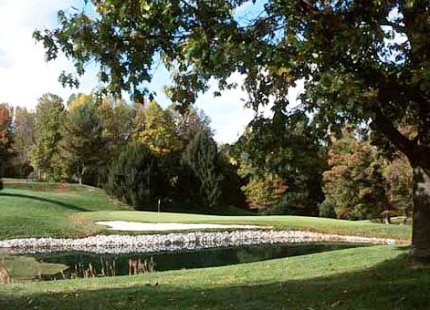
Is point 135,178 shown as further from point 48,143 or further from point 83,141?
point 48,143

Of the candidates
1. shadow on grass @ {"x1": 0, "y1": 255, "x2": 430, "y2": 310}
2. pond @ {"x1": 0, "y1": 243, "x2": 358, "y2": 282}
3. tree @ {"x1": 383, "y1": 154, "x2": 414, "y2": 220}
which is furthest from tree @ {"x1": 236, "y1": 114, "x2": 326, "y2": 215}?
tree @ {"x1": 383, "y1": 154, "x2": 414, "y2": 220}

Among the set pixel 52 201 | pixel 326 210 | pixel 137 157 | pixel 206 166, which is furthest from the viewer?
pixel 206 166

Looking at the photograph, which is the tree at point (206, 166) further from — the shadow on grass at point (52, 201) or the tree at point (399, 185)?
the tree at point (399, 185)

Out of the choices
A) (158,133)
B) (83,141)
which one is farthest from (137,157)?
(158,133)

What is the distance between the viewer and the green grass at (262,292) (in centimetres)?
827

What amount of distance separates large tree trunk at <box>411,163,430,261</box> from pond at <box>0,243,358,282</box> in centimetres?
1057

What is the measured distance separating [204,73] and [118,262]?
1723 cm

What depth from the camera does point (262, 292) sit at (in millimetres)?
9523

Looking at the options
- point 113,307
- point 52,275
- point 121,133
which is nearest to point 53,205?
point 52,275

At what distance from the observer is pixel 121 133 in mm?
79625

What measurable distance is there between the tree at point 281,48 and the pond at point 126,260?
11.5 m

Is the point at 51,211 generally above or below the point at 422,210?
below

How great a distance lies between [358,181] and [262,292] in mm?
36425


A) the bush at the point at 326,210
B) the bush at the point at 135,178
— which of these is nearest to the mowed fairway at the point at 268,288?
the bush at the point at 135,178
